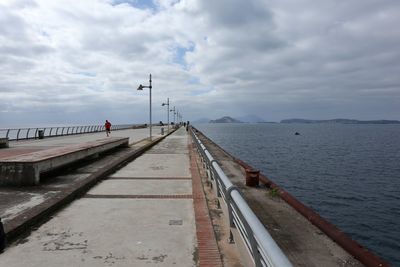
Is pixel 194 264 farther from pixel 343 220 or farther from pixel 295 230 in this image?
pixel 343 220

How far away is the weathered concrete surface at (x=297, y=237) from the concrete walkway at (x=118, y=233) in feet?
5.83

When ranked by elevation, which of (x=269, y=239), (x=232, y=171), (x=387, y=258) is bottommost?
(x=387, y=258)

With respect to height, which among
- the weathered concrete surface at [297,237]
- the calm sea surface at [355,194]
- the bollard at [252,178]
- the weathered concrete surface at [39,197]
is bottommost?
the calm sea surface at [355,194]

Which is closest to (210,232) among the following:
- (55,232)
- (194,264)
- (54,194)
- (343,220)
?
(194,264)

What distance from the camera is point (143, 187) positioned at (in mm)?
9938

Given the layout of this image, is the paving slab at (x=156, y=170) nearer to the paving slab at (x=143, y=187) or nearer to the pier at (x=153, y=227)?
the paving slab at (x=143, y=187)

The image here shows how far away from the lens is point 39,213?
6520 mm

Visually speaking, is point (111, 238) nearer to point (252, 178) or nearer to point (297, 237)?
point (297, 237)

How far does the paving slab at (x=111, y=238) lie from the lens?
15.8 ft

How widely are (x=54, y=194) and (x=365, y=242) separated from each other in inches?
424

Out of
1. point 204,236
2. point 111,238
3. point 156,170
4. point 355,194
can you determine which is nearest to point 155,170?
point 156,170

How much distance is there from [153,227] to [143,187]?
376cm

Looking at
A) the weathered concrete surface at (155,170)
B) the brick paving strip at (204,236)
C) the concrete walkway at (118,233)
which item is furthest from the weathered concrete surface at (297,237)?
the weathered concrete surface at (155,170)

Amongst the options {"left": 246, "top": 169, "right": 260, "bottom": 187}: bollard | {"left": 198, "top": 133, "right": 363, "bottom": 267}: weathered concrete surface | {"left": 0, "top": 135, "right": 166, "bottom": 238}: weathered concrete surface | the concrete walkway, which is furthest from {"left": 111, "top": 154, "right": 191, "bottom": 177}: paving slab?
{"left": 198, "top": 133, "right": 363, "bottom": 267}: weathered concrete surface
